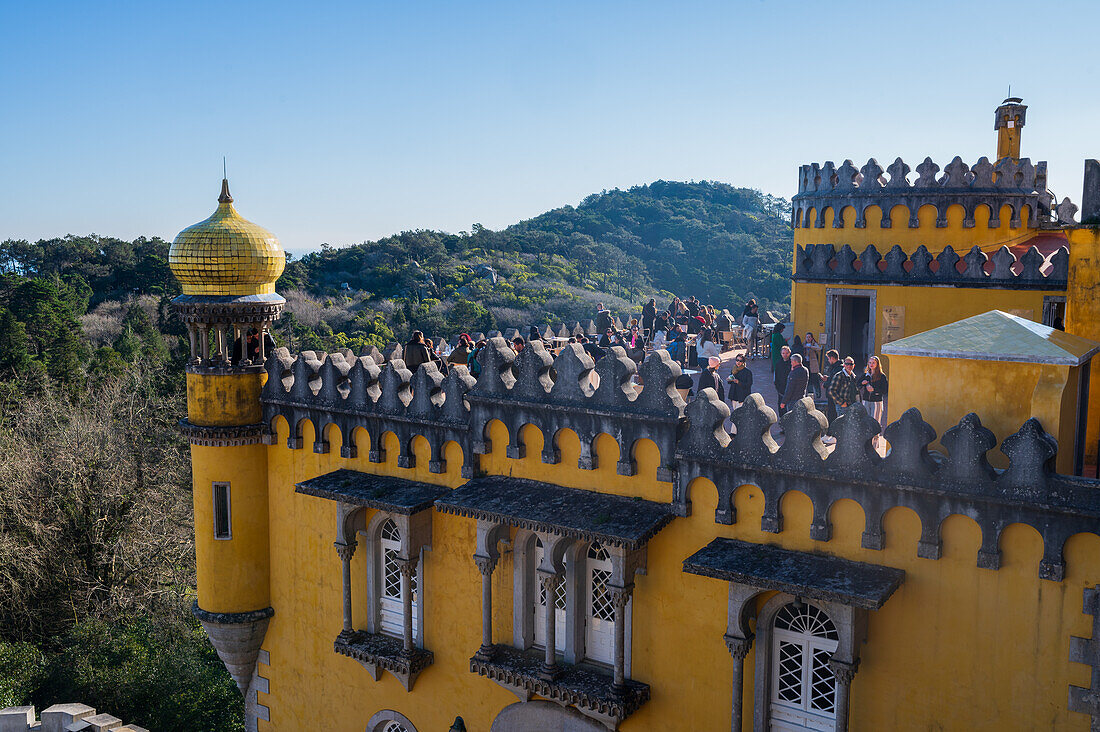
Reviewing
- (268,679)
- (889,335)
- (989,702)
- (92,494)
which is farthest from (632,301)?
(989,702)

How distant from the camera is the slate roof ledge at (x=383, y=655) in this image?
13562 millimetres

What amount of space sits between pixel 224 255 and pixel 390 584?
562 cm

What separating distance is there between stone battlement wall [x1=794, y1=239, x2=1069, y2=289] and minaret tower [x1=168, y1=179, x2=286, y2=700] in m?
12.3

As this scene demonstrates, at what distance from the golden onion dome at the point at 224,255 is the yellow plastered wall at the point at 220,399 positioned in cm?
136

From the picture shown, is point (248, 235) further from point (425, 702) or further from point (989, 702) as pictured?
point (989, 702)

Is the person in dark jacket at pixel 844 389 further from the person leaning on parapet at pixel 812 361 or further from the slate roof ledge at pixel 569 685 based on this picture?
the slate roof ledge at pixel 569 685

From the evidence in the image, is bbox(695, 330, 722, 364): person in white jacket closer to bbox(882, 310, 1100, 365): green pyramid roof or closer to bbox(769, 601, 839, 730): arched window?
bbox(882, 310, 1100, 365): green pyramid roof

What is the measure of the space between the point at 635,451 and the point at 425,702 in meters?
5.52

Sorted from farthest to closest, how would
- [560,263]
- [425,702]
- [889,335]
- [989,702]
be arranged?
[560,263], [889,335], [425,702], [989,702]

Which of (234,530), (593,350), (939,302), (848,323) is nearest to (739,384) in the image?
(593,350)

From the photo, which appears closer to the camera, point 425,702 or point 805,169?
point 425,702

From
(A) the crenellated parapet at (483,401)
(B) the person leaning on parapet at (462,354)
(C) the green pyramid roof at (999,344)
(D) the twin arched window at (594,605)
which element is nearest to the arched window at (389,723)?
(D) the twin arched window at (594,605)

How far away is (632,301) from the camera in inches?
2778

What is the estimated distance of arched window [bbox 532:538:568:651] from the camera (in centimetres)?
1259
